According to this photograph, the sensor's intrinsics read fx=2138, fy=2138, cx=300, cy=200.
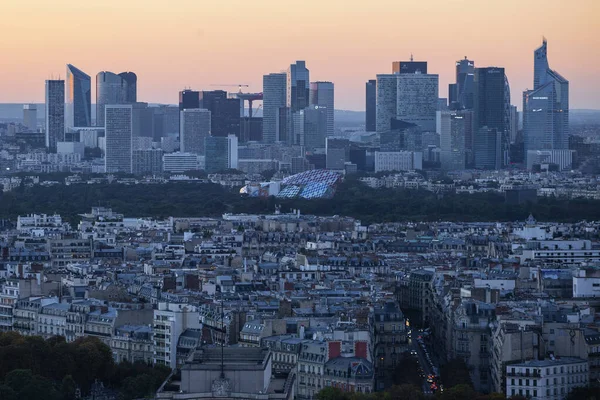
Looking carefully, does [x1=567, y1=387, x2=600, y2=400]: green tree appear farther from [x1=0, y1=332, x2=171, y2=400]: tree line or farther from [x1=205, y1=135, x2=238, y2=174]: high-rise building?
[x1=205, y1=135, x2=238, y2=174]: high-rise building

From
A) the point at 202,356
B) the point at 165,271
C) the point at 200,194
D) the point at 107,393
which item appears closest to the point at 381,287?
the point at 165,271

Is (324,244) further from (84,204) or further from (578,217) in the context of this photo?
(84,204)

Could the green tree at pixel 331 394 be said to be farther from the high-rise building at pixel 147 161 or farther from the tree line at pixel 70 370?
the high-rise building at pixel 147 161

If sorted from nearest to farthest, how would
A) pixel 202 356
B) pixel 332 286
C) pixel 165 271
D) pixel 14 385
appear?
pixel 202 356, pixel 14 385, pixel 332 286, pixel 165 271

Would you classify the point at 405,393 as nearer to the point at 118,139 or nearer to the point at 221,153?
the point at 118,139

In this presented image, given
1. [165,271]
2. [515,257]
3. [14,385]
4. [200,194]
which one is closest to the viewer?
[14,385]

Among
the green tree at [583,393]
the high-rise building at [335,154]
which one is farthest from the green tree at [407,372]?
the high-rise building at [335,154]

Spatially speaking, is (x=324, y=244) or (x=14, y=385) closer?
(x=14, y=385)
